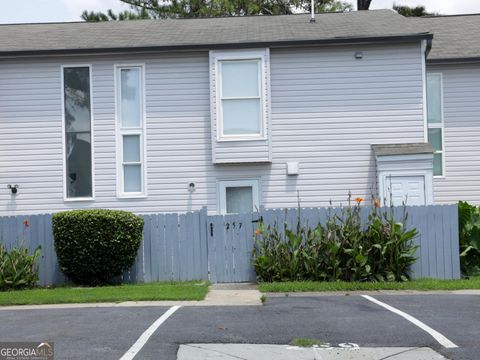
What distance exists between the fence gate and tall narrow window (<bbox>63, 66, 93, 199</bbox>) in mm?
4307

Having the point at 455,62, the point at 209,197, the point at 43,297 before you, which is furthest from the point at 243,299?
the point at 455,62

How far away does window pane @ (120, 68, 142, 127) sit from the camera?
17.8m

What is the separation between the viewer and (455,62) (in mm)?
19484

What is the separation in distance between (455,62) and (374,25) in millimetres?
2600

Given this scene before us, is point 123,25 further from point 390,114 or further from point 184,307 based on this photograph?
point 184,307

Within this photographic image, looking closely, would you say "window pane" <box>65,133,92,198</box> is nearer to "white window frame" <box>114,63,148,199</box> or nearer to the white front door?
"white window frame" <box>114,63,148,199</box>

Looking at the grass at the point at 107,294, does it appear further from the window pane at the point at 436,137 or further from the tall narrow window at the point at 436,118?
the window pane at the point at 436,137

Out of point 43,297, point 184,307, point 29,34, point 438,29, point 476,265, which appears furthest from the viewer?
point 438,29

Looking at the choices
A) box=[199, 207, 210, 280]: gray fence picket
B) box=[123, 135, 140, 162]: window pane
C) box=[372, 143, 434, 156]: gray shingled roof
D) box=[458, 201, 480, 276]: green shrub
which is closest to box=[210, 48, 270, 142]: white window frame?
box=[123, 135, 140, 162]: window pane

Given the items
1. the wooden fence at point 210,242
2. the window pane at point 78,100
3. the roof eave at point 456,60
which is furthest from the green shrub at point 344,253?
the roof eave at point 456,60

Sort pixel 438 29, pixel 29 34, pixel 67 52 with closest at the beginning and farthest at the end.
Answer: pixel 67 52 < pixel 29 34 < pixel 438 29

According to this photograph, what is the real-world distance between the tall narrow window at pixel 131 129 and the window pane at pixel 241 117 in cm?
215

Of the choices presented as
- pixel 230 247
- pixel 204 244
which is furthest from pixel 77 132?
pixel 230 247

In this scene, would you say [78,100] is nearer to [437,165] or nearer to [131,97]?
[131,97]
